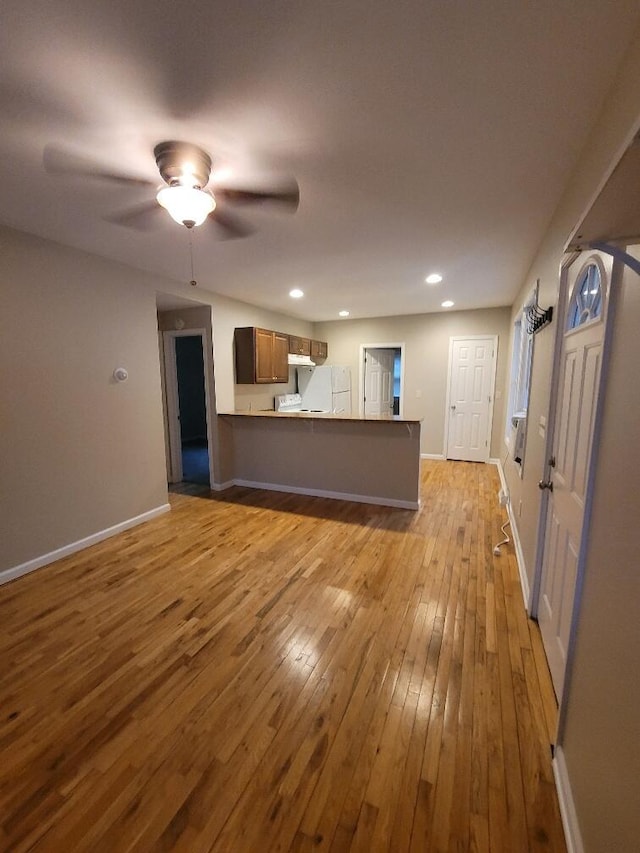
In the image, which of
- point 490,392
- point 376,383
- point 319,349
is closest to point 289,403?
point 319,349

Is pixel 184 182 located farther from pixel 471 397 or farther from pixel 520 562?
pixel 471 397

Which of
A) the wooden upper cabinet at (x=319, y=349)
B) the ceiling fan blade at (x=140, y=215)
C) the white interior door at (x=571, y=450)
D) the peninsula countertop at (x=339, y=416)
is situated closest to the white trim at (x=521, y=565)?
the white interior door at (x=571, y=450)

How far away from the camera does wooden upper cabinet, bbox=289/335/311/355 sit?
570 centimetres

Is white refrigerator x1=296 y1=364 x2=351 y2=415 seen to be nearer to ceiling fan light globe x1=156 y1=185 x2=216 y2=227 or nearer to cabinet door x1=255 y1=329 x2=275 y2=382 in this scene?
cabinet door x1=255 y1=329 x2=275 y2=382

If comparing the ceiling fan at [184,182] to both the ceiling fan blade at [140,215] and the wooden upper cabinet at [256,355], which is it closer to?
the ceiling fan blade at [140,215]

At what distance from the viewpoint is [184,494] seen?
468 cm

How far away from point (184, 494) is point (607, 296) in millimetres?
4640

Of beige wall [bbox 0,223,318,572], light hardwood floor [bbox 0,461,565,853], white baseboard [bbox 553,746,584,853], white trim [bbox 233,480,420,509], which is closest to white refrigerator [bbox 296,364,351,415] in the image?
white trim [bbox 233,480,420,509]

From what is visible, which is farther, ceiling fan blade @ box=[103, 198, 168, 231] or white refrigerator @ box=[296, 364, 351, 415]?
white refrigerator @ box=[296, 364, 351, 415]

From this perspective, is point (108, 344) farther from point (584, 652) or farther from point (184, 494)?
point (584, 652)

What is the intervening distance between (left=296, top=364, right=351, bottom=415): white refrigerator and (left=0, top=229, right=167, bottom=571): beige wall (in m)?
2.91

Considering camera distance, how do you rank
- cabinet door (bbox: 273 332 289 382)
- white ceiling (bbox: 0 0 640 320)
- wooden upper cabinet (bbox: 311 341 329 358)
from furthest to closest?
1. wooden upper cabinet (bbox: 311 341 329 358)
2. cabinet door (bbox: 273 332 289 382)
3. white ceiling (bbox: 0 0 640 320)

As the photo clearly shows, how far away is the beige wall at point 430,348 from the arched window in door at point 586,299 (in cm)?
394

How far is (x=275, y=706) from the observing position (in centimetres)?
163
